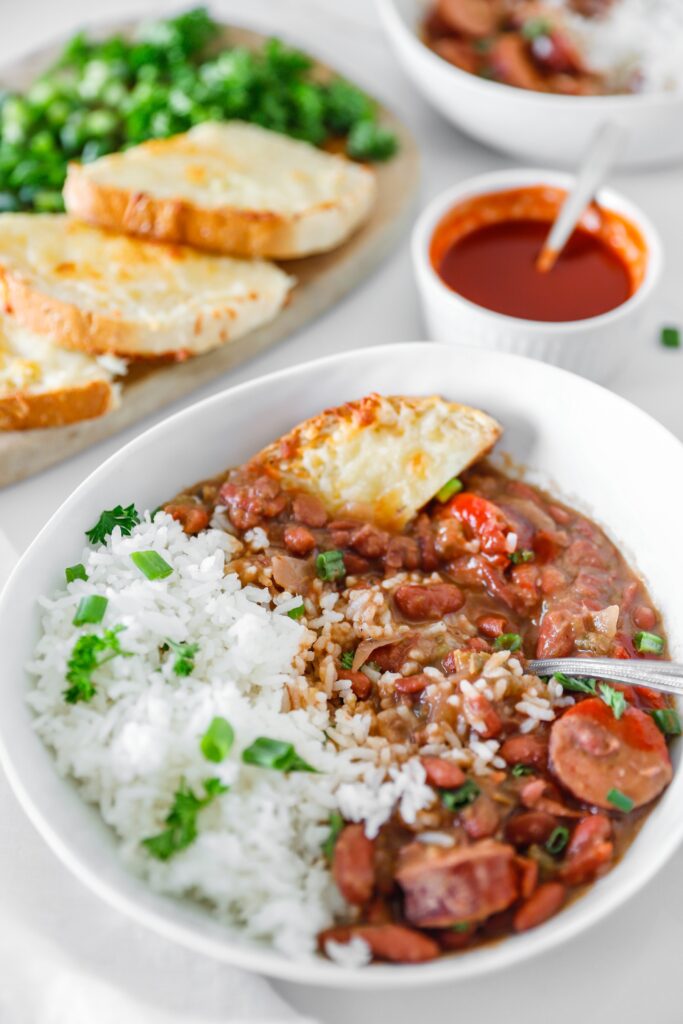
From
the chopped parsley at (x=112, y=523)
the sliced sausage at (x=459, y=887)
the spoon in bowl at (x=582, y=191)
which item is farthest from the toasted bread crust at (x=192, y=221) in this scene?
the sliced sausage at (x=459, y=887)

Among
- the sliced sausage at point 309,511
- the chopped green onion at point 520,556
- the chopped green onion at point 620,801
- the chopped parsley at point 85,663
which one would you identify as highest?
the chopped parsley at point 85,663

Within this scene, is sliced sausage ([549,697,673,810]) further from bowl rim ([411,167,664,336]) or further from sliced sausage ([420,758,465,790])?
bowl rim ([411,167,664,336])

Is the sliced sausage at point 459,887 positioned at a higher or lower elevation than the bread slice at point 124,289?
lower

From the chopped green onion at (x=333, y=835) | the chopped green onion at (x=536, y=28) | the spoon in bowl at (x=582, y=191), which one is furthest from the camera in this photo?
the chopped green onion at (x=536, y=28)

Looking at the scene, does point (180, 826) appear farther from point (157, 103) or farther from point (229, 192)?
point (157, 103)

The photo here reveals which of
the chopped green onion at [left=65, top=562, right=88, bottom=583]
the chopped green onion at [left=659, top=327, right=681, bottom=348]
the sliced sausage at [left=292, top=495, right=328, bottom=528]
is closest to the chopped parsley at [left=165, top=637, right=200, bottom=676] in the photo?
the chopped green onion at [left=65, top=562, right=88, bottom=583]

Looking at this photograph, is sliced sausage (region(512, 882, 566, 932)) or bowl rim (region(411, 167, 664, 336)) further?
bowl rim (region(411, 167, 664, 336))

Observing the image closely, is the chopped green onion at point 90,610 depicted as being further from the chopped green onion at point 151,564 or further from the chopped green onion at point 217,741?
the chopped green onion at point 217,741
